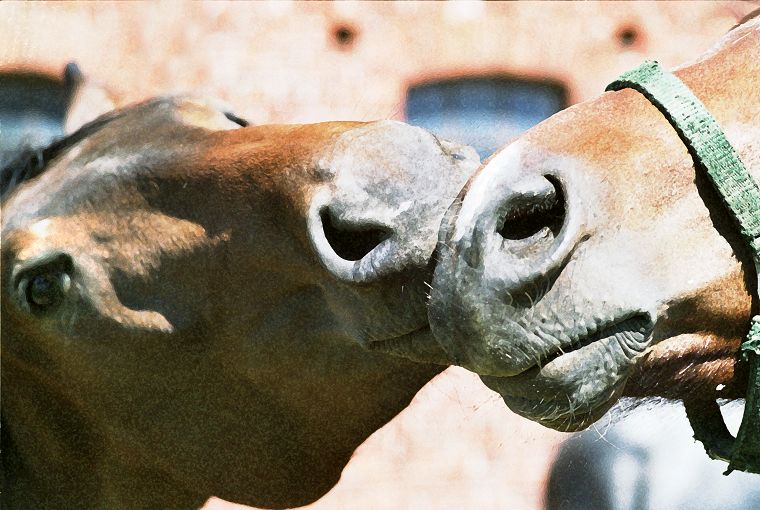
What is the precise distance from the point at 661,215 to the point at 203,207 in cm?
68

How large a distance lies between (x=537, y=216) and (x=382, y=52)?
1.74 m

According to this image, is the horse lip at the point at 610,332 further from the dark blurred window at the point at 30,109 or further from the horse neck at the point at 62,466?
the dark blurred window at the point at 30,109

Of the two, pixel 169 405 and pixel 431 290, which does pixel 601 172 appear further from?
pixel 169 405

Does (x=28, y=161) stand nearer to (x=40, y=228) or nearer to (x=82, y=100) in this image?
(x=40, y=228)

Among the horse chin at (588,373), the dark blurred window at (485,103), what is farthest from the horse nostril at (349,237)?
the dark blurred window at (485,103)

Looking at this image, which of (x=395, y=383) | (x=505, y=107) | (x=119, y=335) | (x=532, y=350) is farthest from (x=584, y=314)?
(x=505, y=107)

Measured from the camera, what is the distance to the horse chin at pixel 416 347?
4.62ft

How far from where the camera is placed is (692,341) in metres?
1.29

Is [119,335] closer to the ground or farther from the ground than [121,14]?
closer to the ground

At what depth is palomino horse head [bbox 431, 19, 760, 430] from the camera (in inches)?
46.8

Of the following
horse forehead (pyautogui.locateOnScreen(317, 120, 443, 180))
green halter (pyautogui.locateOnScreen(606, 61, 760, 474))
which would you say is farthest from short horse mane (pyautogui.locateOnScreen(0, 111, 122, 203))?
green halter (pyautogui.locateOnScreen(606, 61, 760, 474))

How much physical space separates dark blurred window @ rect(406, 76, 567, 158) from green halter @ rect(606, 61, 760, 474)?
1444mm

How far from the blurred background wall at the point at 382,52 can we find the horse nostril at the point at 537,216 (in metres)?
1.46

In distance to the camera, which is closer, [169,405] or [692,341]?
[692,341]
